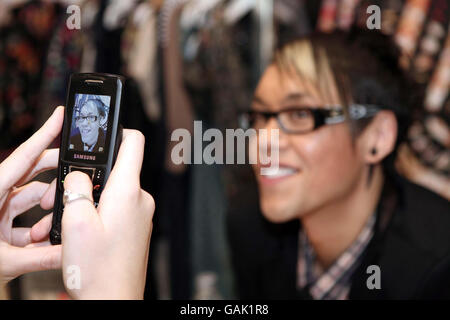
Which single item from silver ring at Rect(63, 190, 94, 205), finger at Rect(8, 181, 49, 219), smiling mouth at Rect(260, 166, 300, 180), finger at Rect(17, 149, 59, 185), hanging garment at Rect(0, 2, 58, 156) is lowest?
smiling mouth at Rect(260, 166, 300, 180)

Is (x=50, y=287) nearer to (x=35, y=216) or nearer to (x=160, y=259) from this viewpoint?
(x=35, y=216)

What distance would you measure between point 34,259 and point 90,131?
0.12 m

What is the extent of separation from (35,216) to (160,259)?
972mm

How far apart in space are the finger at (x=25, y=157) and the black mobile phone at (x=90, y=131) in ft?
0.04

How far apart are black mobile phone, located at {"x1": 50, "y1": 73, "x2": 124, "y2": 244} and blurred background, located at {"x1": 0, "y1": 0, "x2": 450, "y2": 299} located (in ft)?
2.34

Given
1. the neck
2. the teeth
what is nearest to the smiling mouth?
the teeth

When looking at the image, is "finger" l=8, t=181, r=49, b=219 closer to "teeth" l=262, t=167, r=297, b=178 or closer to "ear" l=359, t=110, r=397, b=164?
"teeth" l=262, t=167, r=297, b=178

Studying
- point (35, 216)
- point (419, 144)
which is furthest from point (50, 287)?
point (419, 144)

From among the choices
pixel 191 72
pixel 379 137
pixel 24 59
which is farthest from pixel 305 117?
pixel 24 59

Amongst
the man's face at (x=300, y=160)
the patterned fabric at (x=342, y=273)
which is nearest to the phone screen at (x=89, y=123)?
the man's face at (x=300, y=160)

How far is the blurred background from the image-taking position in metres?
1.11

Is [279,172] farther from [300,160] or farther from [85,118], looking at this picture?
[85,118]

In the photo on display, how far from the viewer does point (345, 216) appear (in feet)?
3.13
